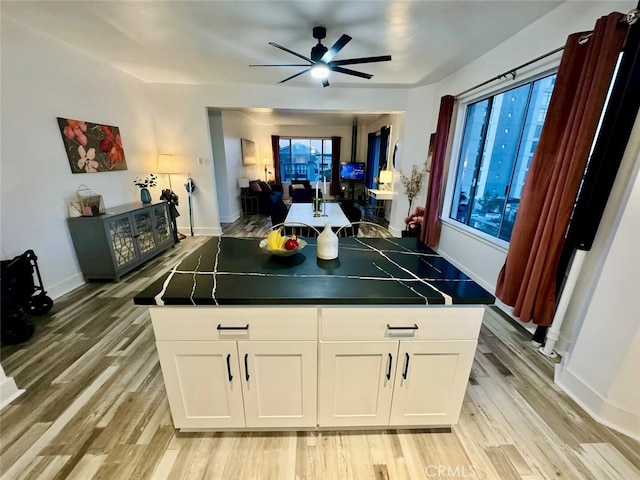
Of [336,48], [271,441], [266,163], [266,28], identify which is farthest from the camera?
[266,163]

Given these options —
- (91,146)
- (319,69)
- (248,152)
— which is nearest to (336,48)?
(319,69)

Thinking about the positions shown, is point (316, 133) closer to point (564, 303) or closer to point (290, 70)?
point (290, 70)

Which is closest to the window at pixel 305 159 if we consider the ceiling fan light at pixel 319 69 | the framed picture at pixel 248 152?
the framed picture at pixel 248 152

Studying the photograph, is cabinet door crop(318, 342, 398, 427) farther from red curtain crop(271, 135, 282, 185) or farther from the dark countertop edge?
red curtain crop(271, 135, 282, 185)

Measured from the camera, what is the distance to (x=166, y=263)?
3578 mm

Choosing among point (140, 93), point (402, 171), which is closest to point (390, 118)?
point (402, 171)

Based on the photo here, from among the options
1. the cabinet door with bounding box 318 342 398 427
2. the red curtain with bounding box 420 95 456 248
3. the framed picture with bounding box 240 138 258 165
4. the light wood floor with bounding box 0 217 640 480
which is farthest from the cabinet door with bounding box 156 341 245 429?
the framed picture with bounding box 240 138 258 165

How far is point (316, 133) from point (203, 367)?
9137 mm

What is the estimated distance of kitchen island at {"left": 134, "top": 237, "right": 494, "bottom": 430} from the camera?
3.56 feet

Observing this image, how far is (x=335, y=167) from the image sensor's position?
9.22m

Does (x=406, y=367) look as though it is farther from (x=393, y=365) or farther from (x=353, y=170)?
(x=353, y=170)

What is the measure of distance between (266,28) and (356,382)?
3082 mm

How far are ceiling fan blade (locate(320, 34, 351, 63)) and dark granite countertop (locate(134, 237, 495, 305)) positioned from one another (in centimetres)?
180

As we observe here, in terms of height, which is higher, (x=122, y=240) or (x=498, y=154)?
(x=498, y=154)
